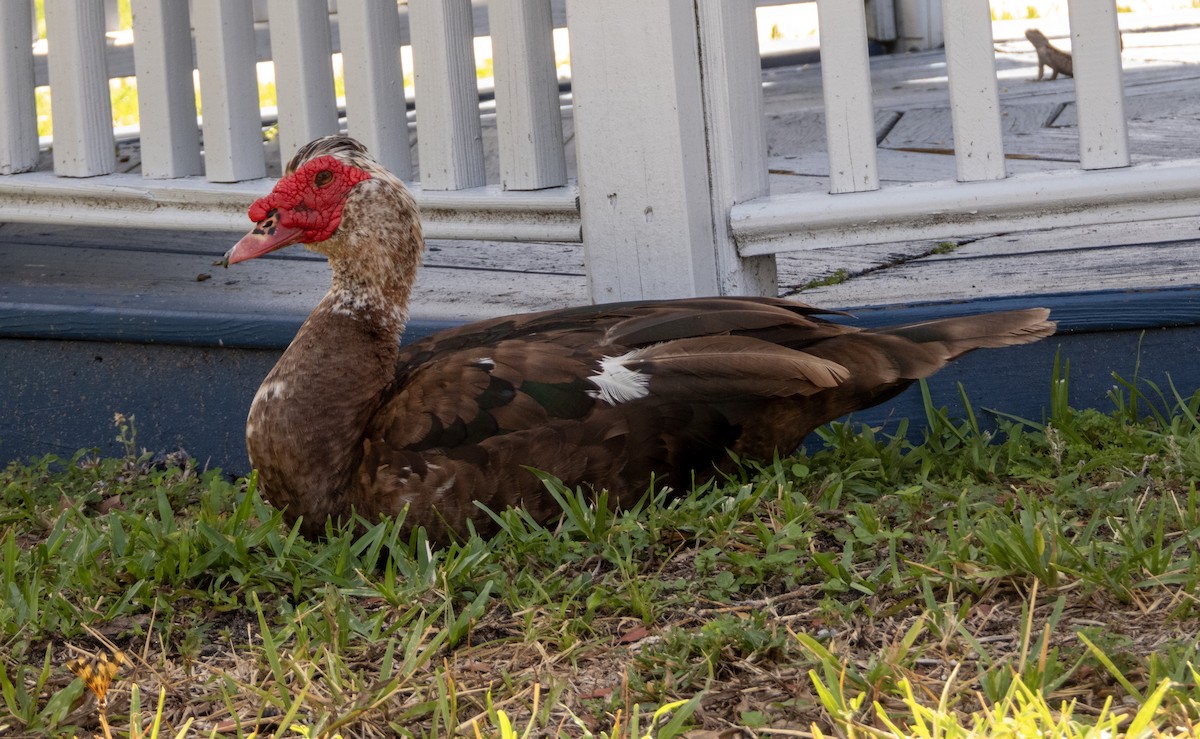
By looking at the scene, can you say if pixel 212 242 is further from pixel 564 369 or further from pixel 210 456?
pixel 564 369

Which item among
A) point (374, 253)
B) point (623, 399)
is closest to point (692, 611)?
point (623, 399)

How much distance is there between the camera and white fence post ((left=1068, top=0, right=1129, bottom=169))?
322 centimetres

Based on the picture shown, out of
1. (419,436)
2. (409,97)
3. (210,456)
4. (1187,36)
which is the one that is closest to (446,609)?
(419,436)

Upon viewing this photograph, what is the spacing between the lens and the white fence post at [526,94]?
352cm

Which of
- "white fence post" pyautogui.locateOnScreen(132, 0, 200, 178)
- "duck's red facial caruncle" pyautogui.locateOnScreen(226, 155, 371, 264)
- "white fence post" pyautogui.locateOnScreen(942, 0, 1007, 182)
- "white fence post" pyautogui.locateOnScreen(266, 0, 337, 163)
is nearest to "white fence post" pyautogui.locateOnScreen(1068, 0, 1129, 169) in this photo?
"white fence post" pyautogui.locateOnScreen(942, 0, 1007, 182)

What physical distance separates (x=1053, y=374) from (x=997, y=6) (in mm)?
8735

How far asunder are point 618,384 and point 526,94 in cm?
104

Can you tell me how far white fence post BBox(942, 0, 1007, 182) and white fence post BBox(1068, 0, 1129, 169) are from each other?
7.8 inches

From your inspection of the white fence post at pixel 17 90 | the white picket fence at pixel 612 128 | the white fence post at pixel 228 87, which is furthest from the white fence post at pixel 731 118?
the white fence post at pixel 17 90

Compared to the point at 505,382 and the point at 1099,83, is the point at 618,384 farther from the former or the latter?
the point at 1099,83

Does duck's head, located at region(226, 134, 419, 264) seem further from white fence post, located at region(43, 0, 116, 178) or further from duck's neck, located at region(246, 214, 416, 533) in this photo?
white fence post, located at region(43, 0, 116, 178)

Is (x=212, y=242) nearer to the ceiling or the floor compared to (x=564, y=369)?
nearer to the ceiling

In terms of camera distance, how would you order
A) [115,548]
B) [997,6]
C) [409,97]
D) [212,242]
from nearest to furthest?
[115,548]
[212,242]
[409,97]
[997,6]

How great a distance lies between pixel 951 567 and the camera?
2.44m
